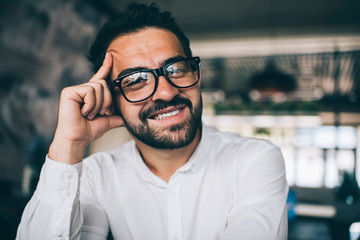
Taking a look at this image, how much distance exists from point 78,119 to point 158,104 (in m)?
0.37

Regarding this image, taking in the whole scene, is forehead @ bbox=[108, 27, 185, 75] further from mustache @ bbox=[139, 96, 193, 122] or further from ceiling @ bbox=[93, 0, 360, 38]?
ceiling @ bbox=[93, 0, 360, 38]

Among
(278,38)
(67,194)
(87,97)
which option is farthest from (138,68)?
(278,38)

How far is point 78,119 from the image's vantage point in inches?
48.3

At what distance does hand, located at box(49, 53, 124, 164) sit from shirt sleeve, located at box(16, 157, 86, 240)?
6 centimetres

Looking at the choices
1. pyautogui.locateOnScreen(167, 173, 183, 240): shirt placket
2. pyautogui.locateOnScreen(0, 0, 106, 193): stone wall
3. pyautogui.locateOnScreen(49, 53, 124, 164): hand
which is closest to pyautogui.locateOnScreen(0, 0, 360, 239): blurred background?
pyautogui.locateOnScreen(0, 0, 106, 193): stone wall

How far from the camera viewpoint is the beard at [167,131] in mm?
1334

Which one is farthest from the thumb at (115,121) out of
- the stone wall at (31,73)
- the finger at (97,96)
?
the stone wall at (31,73)

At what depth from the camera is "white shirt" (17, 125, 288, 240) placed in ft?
3.64

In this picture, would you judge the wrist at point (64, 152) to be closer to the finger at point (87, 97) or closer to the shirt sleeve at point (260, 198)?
the finger at point (87, 97)

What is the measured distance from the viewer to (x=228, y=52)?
6.04 metres

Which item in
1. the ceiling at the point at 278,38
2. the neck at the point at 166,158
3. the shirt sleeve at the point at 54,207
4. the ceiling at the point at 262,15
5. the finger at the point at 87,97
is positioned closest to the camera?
the shirt sleeve at the point at 54,207

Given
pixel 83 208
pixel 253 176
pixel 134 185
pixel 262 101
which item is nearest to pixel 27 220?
pixel 83 208

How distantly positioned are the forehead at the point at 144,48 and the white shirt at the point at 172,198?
49 centimetres

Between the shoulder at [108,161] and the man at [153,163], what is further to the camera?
the shoulder at [108,161]
